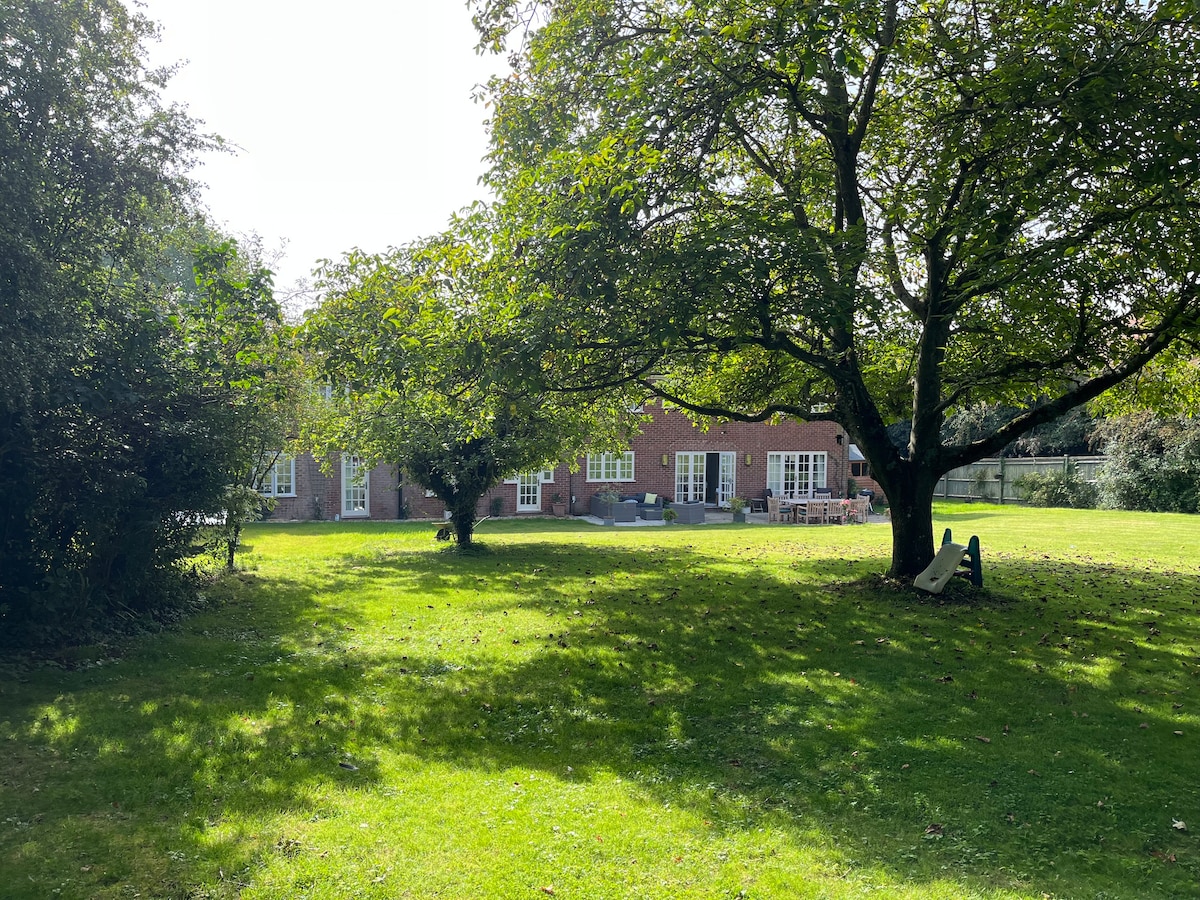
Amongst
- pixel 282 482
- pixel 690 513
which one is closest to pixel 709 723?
pixel 690 513

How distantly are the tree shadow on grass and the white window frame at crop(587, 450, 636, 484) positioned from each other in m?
19.1

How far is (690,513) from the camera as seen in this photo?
90.4 ft

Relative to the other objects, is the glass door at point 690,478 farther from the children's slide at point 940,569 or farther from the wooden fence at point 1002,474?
the children's slide at point 940,569

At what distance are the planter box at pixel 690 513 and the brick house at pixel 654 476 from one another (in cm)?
279

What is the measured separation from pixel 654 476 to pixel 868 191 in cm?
1971

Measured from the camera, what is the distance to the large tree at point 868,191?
7.75m

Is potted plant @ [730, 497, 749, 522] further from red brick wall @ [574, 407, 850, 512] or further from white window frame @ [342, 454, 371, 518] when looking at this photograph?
white window frame @ [342, 454, 371, 518]

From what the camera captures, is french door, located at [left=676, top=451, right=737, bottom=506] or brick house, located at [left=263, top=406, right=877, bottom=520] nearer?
brick house, located at [left=263, top=406, right=877, bottom=520]

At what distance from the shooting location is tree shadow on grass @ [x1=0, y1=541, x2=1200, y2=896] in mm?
4641

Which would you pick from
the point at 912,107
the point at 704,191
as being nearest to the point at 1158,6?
the point at 912,107

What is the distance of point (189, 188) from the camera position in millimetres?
10156

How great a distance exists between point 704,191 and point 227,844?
309 inches

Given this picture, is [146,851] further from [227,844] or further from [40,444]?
[40,444]

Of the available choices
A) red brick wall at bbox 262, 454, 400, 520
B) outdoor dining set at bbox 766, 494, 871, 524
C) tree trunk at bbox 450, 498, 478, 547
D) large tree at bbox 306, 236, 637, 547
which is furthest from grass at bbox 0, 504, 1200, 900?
red brick wall at bbox 262, 454, 400, 520
